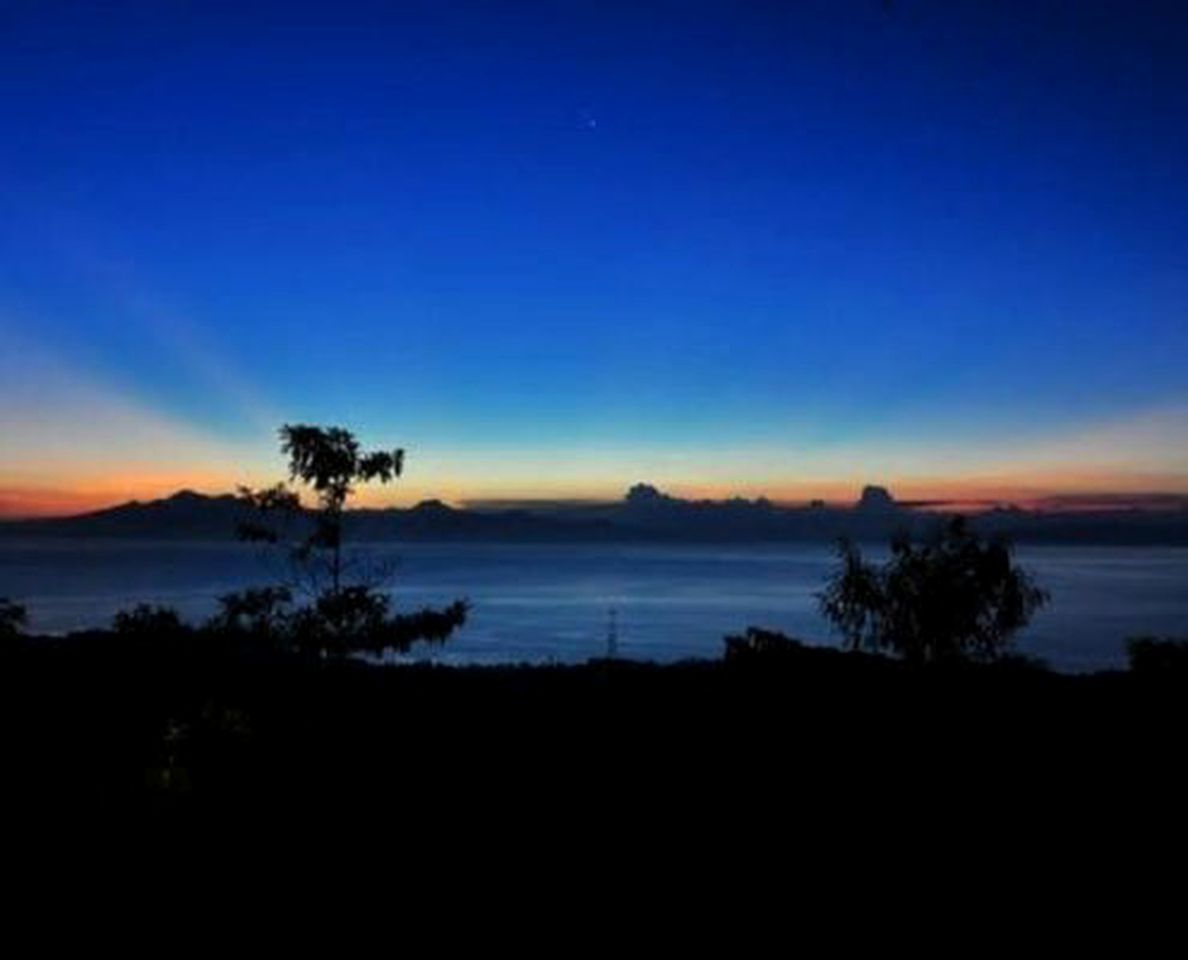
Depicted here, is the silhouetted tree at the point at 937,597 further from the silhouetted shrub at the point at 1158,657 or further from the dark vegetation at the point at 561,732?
the dark vegetation at the point at 561,732

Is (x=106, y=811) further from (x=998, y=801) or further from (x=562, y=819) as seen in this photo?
(x=998, y=801)

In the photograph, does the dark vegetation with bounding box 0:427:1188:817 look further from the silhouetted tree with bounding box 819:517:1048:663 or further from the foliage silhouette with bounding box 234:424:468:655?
the silhouetted tree with bounding box 819:517:1048:663

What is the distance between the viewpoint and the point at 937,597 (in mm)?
32094

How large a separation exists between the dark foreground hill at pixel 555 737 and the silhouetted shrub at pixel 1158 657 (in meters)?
2.22

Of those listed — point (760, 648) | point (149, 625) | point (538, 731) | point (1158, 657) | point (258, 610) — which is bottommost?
point (1158, 657)

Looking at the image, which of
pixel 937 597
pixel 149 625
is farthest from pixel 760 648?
pixel 937 597

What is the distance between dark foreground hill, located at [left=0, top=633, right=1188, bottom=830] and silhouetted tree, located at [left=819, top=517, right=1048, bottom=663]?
18.3 metres

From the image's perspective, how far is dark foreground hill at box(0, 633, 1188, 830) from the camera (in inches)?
375

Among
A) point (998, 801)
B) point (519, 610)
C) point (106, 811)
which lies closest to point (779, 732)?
point (998, 801)

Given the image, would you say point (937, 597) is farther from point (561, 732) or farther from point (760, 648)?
point (561, 732)

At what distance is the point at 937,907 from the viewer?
794cm

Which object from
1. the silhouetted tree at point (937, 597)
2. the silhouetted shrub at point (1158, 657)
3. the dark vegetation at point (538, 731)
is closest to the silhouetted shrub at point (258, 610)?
the dark vegetation at point (538, 731)

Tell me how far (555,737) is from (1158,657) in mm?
11699

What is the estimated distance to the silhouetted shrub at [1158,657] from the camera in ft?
51.6
